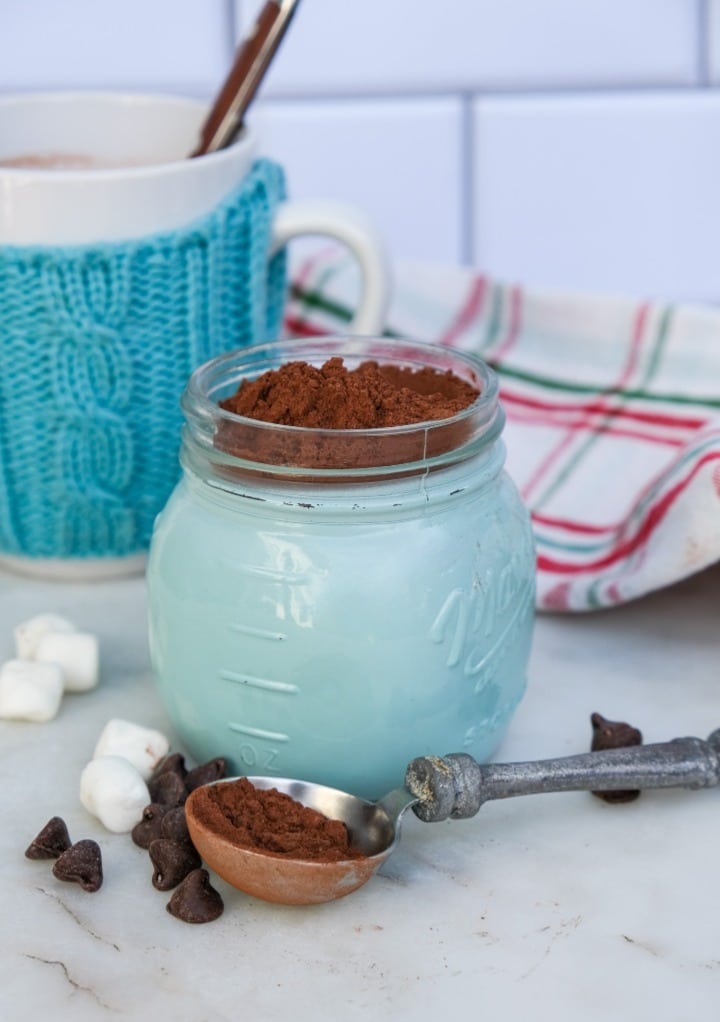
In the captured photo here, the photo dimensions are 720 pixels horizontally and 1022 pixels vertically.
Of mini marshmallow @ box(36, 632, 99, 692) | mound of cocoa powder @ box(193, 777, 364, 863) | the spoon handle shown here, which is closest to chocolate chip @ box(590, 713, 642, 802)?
the spoon handle

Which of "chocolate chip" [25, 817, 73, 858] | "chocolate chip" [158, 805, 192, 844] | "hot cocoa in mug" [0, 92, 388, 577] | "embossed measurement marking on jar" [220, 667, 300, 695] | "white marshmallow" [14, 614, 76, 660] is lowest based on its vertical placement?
"white marshmallow" [14, 614, 76, 660]

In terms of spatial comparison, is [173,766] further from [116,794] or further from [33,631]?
[33,631]

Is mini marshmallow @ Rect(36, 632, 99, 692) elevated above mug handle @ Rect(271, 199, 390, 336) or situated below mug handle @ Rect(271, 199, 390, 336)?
below

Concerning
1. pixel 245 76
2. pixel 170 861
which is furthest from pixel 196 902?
pixel 245 76

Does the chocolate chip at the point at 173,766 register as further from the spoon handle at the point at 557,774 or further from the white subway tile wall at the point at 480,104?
the white subway tile wall at the point at 480,104

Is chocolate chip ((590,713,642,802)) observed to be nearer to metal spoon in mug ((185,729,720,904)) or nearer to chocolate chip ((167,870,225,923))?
metal spoon in mug ((185,729,720,904))

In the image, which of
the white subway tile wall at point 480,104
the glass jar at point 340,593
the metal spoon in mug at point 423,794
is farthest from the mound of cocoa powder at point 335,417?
the white subway tile wall at point 480,104

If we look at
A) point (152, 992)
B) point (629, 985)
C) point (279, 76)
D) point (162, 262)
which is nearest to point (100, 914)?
point (152, 992)

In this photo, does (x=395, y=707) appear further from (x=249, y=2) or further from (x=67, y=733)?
(x=249, y=2)
